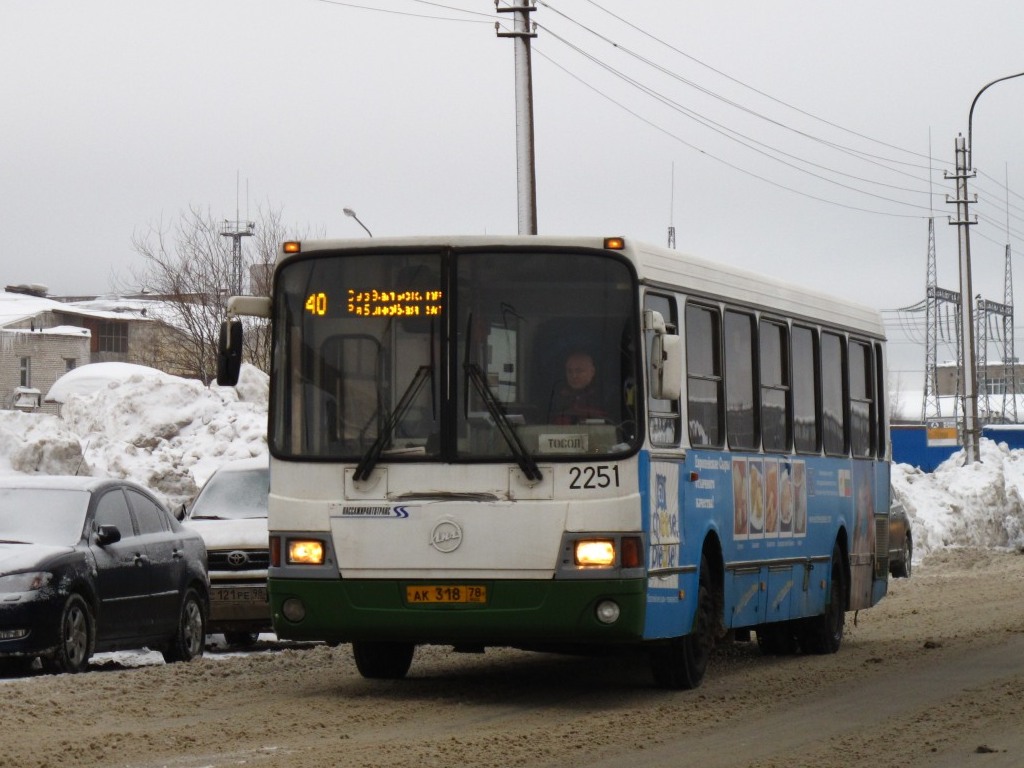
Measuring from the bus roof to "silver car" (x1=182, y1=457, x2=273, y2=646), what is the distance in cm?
531

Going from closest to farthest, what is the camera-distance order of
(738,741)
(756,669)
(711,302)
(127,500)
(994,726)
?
(738,741)
(994,726)
(711,302)
(756,669)
(127,500)

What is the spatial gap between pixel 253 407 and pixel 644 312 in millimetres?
24285

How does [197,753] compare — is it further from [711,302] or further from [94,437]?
[94,437]

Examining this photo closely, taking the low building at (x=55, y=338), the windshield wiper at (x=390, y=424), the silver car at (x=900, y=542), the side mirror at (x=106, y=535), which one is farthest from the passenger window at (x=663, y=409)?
the low building at (x=55, y=338)

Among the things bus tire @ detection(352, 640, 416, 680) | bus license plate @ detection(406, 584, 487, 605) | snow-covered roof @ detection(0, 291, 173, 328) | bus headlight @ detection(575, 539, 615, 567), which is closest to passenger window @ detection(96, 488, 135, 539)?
bus tire @ detection(352, 640, 416, 680)

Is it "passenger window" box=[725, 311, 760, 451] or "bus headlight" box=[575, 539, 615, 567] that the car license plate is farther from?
"bus headlight" box=[575, 539, 615, 567]

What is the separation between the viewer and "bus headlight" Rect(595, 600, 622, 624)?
1140 cm

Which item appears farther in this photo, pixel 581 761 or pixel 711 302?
pixel 711 302

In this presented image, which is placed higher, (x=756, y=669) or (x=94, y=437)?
(x=94, y=437)

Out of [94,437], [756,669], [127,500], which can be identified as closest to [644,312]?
[756,669]

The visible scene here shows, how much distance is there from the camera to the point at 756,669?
1495cm

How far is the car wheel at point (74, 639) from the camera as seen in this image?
14.0 m

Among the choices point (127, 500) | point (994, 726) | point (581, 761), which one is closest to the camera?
point (581, 761)

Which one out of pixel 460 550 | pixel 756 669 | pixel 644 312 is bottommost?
pixel 756 669
